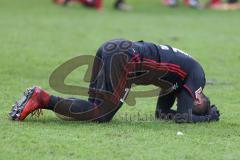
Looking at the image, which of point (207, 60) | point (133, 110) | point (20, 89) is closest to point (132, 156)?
point (133, 110)

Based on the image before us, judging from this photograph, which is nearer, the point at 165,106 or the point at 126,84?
the point at 126,84

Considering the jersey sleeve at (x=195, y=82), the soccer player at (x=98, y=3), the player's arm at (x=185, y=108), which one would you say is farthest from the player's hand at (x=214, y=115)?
the soccer player at (x=98, y=3)

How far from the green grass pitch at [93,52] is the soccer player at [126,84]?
0.16m

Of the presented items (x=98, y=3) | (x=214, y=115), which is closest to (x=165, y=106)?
(x=214, y=115)

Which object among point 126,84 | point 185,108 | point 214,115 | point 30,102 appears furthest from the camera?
point 214,115

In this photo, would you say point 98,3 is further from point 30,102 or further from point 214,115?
point 30,102

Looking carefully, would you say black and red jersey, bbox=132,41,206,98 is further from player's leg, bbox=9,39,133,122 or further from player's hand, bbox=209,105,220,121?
player's hand, bbox=209,105,220,121

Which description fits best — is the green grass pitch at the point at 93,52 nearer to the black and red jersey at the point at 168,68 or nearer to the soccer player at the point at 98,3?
the soccer player at the point at 98,3

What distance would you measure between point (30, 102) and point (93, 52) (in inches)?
239

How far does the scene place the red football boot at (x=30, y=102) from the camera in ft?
23.4

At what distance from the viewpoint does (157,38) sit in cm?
1517

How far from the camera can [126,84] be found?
7.46m

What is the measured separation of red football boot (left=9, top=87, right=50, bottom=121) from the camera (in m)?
7.14

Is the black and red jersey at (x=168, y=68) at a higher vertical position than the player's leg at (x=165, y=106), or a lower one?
higher
